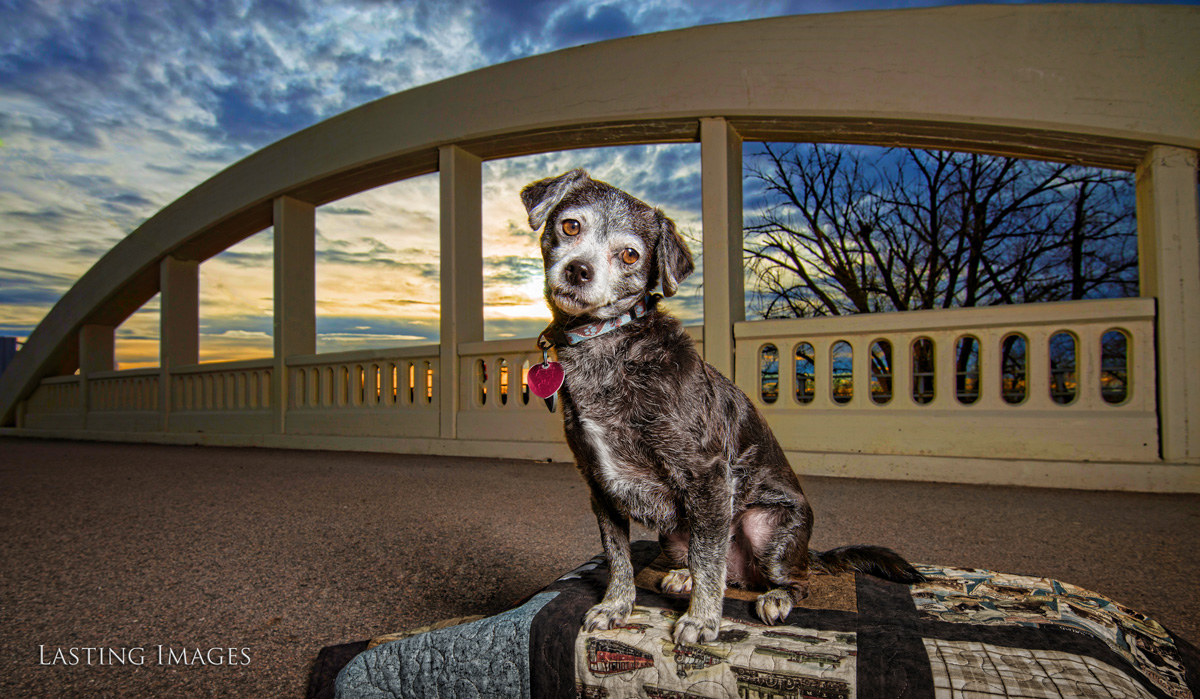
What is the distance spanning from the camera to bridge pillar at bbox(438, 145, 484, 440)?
293 inches

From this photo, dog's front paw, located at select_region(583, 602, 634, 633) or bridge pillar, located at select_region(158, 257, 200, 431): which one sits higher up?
bridge pillar, located at select_region(158, 257, 200, 431)

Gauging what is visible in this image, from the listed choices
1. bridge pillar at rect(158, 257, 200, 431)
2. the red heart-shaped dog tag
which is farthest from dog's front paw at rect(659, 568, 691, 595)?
bridge pillar at rect(158, 257, 200, 431)

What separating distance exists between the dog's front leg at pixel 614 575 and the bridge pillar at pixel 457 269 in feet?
19.7

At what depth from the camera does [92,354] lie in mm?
13445

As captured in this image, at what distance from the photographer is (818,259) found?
11742 millimetres

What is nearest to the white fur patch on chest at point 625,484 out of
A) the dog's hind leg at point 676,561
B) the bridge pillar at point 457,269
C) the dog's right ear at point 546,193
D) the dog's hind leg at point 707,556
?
the dog's hind leg at point 707,556

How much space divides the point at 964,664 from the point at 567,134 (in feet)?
22.0

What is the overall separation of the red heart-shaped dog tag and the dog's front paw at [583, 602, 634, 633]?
62 centimetres

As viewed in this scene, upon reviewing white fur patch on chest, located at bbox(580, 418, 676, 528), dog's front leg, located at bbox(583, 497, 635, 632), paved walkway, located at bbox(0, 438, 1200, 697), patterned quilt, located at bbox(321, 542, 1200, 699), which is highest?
white fur patch on chest, located at bbox(580, 418, 676, 528)

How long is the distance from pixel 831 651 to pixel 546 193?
1.41 meters

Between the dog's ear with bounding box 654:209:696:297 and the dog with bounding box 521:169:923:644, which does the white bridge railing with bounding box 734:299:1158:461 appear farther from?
the dog's ear with bounding box 654:209:696:297

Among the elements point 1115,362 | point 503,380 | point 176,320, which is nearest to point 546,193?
point 503,380

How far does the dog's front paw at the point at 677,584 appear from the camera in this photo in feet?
6.11

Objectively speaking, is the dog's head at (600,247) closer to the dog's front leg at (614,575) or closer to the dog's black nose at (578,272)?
the dog's black nose at (578,272)
